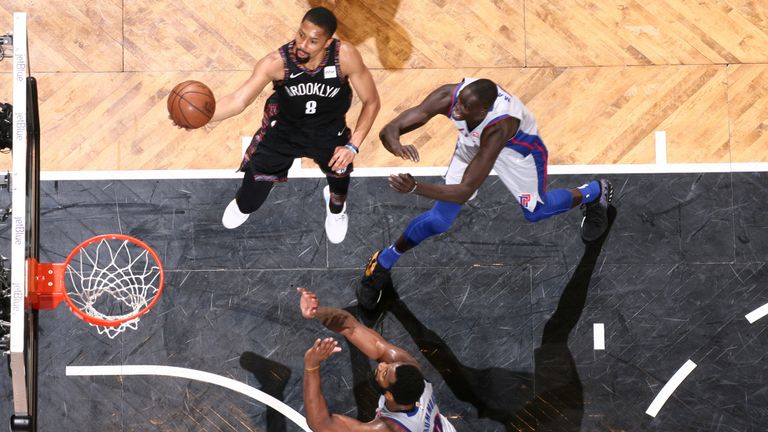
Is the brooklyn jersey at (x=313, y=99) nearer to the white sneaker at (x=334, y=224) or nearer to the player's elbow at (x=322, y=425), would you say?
the white sneaker at (x=334, y=224)

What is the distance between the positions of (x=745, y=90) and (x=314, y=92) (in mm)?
3819

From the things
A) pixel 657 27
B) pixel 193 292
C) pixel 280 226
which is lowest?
pixel 193 292

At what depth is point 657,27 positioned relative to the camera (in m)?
8.02

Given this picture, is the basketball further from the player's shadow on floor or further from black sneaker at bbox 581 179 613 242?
black sneaker at bbox 581 179 613 242

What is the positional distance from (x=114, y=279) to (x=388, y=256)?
91.9 inches

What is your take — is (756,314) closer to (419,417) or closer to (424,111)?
(419,417)

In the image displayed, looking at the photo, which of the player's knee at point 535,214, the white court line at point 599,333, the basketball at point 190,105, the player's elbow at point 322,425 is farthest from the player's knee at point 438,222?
the basketball at point 190,105

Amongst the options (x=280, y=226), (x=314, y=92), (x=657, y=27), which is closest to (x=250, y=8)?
(x=314, y=92)

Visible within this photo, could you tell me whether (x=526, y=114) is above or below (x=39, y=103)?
above

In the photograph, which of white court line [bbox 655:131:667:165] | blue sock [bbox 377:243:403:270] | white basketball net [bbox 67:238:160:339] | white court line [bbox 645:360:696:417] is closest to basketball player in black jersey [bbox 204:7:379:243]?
blue sock [bbox 377:243:403:270]

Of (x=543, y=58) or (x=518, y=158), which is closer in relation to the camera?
(x=518, y=158)

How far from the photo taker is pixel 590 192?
24.6 ft

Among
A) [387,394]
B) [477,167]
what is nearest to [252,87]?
[477,167]

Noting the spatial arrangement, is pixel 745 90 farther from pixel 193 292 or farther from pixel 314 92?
pixel 193 292
